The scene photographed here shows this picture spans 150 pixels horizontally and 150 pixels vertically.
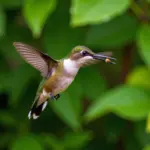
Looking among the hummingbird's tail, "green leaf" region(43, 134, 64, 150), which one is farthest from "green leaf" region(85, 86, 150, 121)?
the hummingbird's tail

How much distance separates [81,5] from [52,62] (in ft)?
1.93

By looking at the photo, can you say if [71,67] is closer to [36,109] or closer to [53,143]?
[36,109]

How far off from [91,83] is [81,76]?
0.04m

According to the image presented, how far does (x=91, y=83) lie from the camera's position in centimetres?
167

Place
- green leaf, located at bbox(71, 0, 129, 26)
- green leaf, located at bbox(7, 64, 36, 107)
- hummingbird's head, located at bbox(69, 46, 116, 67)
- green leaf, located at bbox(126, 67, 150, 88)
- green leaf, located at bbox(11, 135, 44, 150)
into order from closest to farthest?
hummingbird's head, located at bbox(69, 46, 116, 67) < green leaf, located at bbox(71, 0, 129, 26) < green leaf, located at bbox(126, 67, 150, 88) < green leaf, located at bbox(11, 135, 44, 150) < green leaf, located at bbox(7, 64, 36, 107)

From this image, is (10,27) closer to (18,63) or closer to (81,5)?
(18,63)

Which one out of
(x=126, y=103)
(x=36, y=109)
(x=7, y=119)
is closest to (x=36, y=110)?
(x=36, y=109)

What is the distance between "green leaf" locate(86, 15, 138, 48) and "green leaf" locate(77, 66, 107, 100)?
0.11 meters

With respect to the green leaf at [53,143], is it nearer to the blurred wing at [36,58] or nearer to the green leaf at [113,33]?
the green leaf at [113,33]

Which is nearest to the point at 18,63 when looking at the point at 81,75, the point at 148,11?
the point at 81,75

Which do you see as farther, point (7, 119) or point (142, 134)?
point (7, 119)

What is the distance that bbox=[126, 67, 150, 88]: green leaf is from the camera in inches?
57.6

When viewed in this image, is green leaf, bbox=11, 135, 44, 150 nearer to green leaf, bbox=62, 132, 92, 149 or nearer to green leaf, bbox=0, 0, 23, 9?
green leaf, bbox=62, 132, 92, 149

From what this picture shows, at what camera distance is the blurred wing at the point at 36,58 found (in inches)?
22.7
